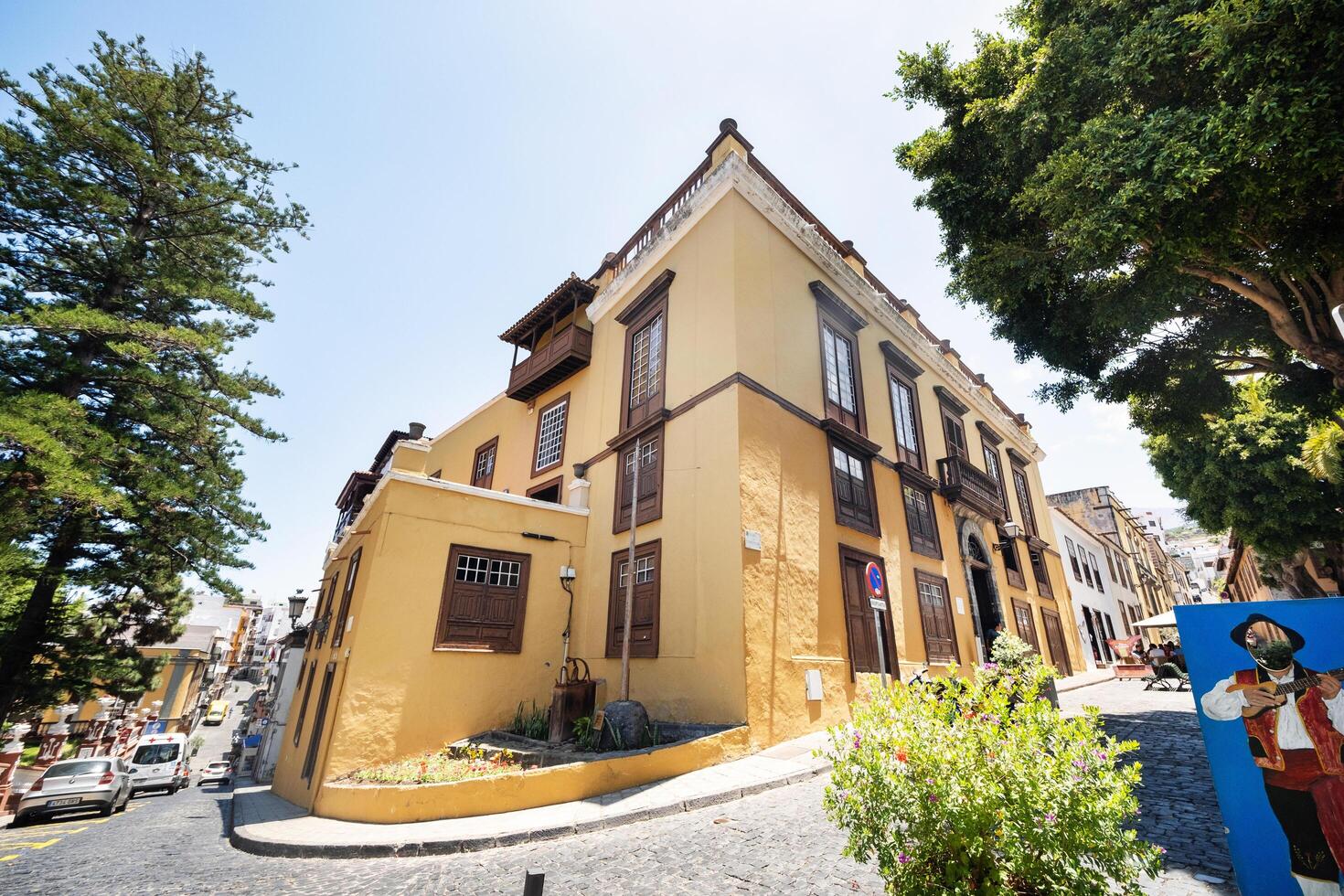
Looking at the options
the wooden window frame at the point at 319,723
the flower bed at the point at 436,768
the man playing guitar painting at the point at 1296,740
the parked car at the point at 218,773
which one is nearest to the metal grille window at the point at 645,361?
the flower bed at the point at 436,768

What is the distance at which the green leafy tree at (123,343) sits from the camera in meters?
10.0

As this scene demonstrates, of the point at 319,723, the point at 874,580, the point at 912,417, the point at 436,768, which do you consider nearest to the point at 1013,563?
the point at 912,417

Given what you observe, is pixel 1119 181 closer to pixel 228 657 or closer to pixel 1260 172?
pixel 1260 172

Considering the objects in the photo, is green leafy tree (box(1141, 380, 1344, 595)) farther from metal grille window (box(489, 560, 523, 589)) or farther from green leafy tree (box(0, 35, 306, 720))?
green leafy tree (box(0, 35, 306, 720))

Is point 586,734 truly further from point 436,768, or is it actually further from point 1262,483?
point 1262,483

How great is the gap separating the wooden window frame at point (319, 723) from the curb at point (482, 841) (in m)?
2.50

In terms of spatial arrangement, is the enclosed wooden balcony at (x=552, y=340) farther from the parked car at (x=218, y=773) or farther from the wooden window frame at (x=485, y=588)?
the parked car at (x=218, y=773)

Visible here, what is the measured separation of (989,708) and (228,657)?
83.0 m

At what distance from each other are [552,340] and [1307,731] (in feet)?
51.1

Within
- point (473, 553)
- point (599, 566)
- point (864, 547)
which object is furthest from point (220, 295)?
point (864, 547)

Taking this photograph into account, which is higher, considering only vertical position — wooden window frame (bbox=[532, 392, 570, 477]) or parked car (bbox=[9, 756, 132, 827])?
wooden window frame (bbox=[532, 392, 570, 477])

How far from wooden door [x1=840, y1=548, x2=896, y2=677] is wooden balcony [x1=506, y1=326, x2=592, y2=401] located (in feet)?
29.1

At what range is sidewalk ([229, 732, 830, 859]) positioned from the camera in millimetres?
5211

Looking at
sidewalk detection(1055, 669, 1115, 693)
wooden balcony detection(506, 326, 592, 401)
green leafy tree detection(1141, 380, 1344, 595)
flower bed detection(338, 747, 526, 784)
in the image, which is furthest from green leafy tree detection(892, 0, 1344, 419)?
flower bed detection(338, 747, 526, 784)
